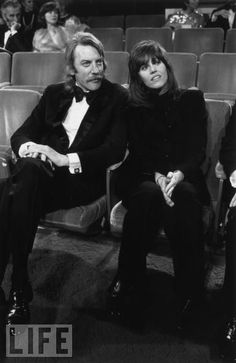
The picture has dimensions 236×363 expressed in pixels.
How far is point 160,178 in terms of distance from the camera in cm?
112

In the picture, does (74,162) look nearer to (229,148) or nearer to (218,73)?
(229,148)

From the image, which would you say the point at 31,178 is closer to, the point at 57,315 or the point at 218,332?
the point at 57,315

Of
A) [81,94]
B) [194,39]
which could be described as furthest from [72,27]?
[81,94]

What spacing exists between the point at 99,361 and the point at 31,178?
46 cm

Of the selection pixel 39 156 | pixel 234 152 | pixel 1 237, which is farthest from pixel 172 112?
pixel 1 237

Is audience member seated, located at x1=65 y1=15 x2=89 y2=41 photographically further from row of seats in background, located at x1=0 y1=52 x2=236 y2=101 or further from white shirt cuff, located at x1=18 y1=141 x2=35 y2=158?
white shirt cuff, located at x1=18 y1=141 x2=35 y2=158

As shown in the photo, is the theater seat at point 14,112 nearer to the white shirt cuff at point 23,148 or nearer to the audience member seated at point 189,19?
the white shirt cuff at point 23,148

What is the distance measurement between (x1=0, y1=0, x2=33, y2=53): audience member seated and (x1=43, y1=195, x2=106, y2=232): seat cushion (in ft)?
5.86

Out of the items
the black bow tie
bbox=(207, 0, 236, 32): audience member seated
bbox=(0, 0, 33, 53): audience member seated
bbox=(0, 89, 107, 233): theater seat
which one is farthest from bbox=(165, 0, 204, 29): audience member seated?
the black bow tie

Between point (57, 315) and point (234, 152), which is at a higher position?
point (234, 152)

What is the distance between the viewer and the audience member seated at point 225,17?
2.90 m

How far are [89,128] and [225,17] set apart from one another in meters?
2.12

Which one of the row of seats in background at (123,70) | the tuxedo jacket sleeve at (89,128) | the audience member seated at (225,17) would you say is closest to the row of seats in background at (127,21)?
the audience member seated at (225,17)

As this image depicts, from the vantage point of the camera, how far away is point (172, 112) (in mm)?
1170
